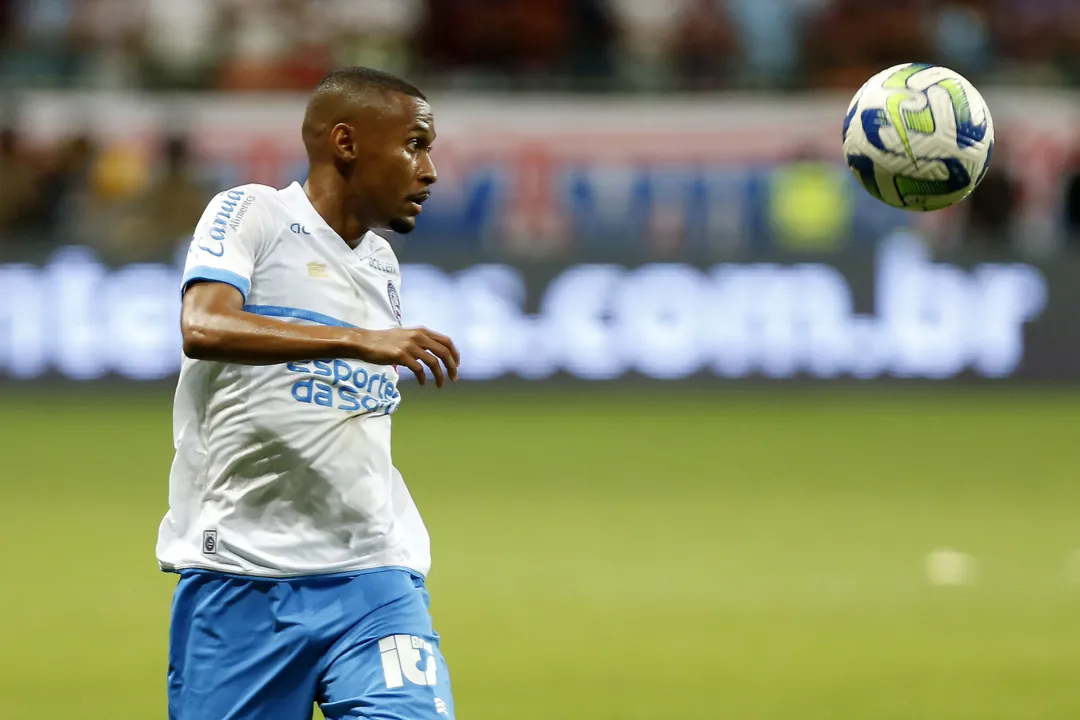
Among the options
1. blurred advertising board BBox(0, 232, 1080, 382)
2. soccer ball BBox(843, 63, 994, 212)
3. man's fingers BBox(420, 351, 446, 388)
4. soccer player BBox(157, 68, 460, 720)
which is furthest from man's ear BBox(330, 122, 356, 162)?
blurred advertising board BBox(0, 232, 1080, 382)

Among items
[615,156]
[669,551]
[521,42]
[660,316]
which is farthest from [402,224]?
[521,42]

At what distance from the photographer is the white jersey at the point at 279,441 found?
14.3 feet

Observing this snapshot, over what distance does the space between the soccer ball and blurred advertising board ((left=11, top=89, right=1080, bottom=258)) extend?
1416 centimetres

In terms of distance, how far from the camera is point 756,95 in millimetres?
20359

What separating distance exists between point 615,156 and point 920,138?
586 inches

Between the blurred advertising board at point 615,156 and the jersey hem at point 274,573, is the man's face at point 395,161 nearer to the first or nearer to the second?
the jersey hem at point 274,573

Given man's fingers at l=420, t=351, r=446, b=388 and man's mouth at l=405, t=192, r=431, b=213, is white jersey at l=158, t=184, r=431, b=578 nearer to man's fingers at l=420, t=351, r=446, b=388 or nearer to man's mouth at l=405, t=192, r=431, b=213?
man's mouth at l=405, t=192, r=431, b=213

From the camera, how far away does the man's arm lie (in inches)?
154

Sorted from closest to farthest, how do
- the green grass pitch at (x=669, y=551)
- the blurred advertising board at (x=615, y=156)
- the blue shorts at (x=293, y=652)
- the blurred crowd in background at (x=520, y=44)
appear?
1. the blue shorts at (x=293, y=652)
2. the green grass pitch at (x=669, y=551)
3. the blurred advertising board at (x=615, y=156)
4. the blurred crowd in background at (x=520, y=44)

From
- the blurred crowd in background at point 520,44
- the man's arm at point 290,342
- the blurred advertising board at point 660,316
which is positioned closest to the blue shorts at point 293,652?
the man's arm at point 290,342

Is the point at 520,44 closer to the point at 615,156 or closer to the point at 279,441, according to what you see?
the point at 615,156

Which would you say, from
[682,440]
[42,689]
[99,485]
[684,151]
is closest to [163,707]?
[42,689]

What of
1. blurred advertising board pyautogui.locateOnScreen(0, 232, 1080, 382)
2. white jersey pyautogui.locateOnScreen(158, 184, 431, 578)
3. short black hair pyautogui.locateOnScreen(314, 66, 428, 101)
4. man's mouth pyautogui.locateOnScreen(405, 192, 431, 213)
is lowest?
blurred advertising board pyautogui.locateOnScreen(0, 232, 1080, 382)

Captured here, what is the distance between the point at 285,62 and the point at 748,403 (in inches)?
307
